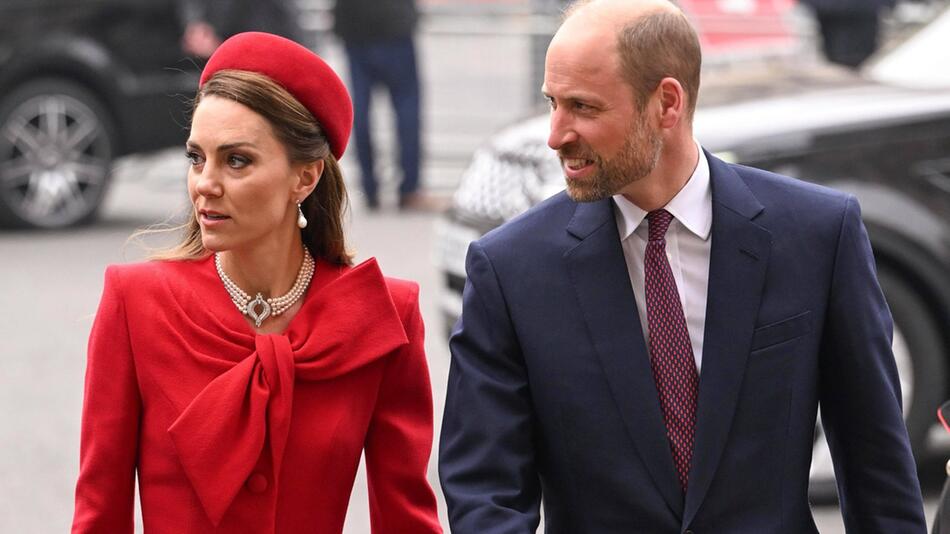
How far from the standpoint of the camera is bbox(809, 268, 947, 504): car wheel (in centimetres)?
652

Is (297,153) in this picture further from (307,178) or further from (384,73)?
(384,73)

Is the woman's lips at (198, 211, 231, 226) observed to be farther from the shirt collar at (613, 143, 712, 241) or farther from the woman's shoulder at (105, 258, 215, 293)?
the shirt collar at (613, 143, 712, 241)

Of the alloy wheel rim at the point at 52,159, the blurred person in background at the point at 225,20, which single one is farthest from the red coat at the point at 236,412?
the blurred person in background at the point at 225,20

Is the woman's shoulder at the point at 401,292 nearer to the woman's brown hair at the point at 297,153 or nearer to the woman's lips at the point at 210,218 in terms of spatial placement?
the woman's brown hair at the point at 297,153

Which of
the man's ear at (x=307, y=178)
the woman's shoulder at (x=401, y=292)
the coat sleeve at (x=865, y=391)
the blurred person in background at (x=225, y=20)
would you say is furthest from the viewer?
the blurred person in background at (x=225, y=20)

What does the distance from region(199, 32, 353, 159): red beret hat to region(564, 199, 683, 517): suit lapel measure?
496mm

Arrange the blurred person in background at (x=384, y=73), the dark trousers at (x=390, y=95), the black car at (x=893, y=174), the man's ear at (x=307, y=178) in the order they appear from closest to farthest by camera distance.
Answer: the man's ear at (x=307, y=178)
the black car at (x=893, y=174)
the blurred person in background at (x=384, y=73)
the dark trousers at (x=390, y=95)

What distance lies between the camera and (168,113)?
12.4 metres

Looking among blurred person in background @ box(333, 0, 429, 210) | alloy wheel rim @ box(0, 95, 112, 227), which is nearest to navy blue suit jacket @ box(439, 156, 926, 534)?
alloy wheel rim @ box(0, 95, 112, 227)

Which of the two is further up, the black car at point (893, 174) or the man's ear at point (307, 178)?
the man's ear at point (307, 178)

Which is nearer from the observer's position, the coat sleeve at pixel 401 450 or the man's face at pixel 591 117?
the man's face at pixel 591 117

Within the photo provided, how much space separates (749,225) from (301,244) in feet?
2.73

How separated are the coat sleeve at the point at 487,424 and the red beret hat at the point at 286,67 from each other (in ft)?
1.24

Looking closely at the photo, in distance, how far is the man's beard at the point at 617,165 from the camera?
3.25 meters
